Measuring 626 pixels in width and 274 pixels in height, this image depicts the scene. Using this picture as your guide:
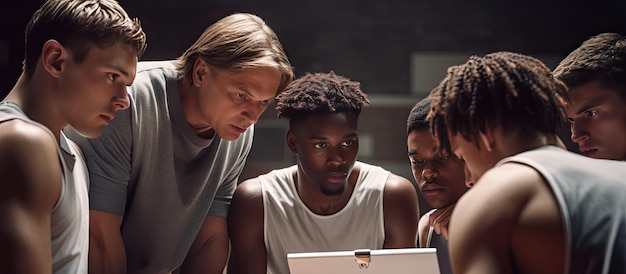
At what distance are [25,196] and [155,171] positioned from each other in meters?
0.88

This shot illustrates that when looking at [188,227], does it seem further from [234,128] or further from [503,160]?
[503,160]

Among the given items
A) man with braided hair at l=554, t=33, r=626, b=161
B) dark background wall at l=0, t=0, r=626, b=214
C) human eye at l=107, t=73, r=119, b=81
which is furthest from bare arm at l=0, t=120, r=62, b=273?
dark background wall at l=0, t=0, r=626, b=214

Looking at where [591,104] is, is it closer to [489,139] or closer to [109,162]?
[489,139]

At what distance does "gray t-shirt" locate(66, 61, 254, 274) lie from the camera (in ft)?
7.22

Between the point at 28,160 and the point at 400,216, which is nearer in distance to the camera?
the point at 28,160

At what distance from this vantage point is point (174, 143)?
2.35 m

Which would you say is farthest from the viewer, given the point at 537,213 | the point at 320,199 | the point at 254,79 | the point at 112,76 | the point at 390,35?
the point at 390,35

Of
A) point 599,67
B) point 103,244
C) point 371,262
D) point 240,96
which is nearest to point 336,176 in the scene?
point 240,96

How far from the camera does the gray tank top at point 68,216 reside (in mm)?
1586

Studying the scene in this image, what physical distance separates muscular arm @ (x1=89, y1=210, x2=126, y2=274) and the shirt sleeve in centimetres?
3

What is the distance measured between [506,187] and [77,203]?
98cm

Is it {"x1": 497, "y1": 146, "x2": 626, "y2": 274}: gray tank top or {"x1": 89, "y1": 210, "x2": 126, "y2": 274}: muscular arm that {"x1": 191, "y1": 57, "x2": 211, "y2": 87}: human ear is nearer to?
{"x1": 89, "y1": 210, "x2": 126, "y2": 274}: muscular arm

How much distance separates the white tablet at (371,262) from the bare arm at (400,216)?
28.0 inches

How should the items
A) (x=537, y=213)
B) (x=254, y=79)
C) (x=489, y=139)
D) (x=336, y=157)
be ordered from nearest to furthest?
(x=537, y=213) → (x=489, y=139) → (x=254, y=79) → (x=336, y=157)
